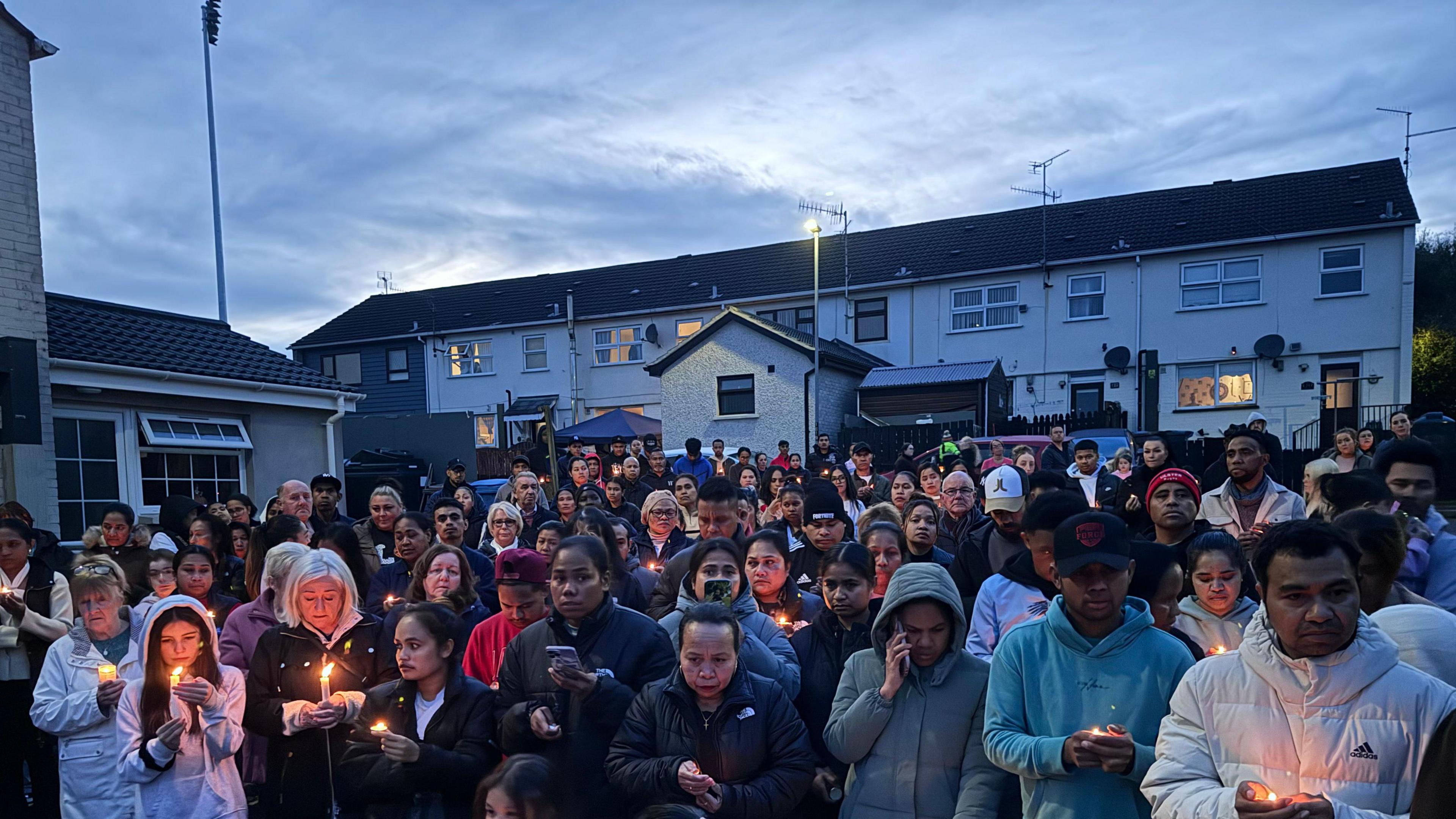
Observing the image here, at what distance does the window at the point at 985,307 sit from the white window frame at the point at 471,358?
54.0 feet

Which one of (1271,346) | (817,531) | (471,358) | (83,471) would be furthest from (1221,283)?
(471,358)

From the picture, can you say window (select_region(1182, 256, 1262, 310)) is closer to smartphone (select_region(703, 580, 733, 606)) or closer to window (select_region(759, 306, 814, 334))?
window (select_region(759, 306, 814, 334))

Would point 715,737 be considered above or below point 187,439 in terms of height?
below

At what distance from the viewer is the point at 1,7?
9430 mm

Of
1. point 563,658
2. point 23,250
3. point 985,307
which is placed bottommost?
point 563,658

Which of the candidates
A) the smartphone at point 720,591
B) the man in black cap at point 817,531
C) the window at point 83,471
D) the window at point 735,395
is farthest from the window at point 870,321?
the smartphone at point 720,591

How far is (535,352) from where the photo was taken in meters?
30.0

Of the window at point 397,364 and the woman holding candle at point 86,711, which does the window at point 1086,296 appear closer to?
the woman holding candle at point 86,711

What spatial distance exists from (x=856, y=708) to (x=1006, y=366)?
21.9 m

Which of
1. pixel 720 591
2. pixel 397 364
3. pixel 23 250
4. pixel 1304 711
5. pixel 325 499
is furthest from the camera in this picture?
pixel 397 364

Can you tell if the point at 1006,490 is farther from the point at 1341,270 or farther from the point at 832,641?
the point at 1341,270

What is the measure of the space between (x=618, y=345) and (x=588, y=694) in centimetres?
2608

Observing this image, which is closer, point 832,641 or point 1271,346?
point 832,641

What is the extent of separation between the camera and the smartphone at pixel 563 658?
3209mm
